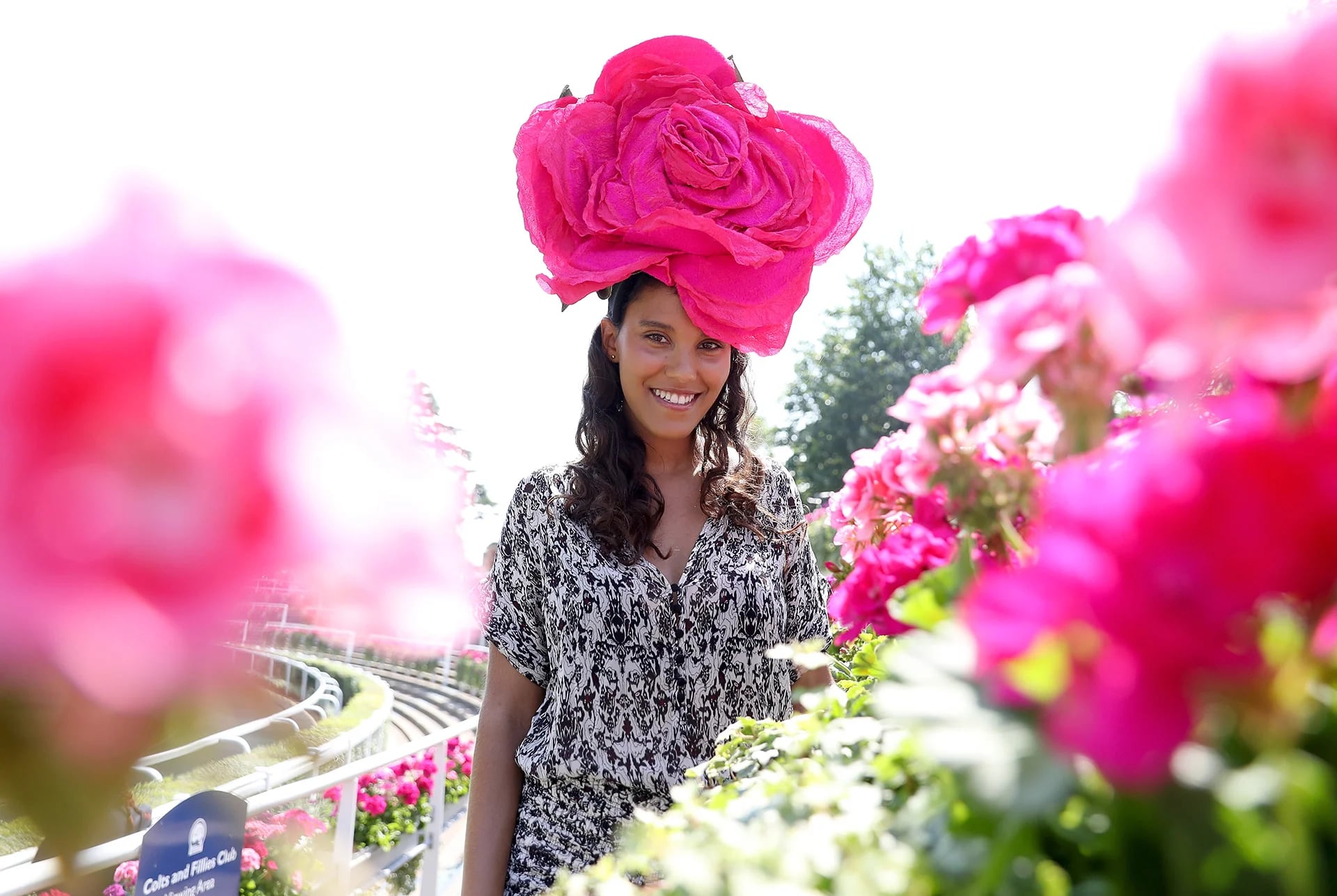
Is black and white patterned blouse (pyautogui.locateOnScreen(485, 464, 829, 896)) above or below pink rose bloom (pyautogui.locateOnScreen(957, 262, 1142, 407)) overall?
below

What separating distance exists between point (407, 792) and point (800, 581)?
23.4 ft

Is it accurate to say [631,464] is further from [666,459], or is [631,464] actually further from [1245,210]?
[1245,210]

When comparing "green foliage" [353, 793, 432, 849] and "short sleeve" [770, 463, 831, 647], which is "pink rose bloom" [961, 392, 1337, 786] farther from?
"green foliage" [353, 793, 432, 849]

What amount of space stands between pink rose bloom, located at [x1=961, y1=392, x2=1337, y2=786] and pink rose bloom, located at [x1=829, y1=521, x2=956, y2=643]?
0.36 m

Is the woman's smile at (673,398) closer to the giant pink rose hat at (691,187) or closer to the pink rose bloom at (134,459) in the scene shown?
the giant pink rose hat at (691,187)

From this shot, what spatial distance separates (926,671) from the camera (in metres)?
0.47

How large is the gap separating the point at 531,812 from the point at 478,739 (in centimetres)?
24

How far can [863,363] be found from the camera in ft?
95.2

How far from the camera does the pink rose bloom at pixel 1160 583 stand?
1.20 feet

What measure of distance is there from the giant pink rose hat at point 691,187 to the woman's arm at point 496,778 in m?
1.04

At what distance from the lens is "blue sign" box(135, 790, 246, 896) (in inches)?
77.3

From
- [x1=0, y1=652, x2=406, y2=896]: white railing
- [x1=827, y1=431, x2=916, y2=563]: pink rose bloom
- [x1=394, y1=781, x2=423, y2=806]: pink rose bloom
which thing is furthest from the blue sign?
[x1=394, y1=781, x2=423, y2=806]: pink rose bloom

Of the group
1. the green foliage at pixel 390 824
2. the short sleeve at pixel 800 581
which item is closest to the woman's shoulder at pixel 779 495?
the short sleeve at pixel 800 581

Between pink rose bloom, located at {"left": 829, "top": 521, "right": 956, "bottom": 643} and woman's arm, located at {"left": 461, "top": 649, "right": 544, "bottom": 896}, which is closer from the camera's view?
pink rose bloom, located at {"left": 829, "top": 521, "right": 956, "bottom": 643}
